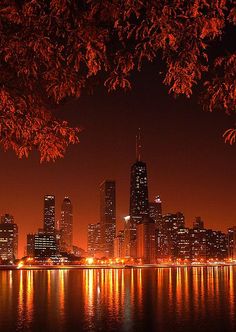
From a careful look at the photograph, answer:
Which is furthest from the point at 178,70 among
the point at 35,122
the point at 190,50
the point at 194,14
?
the point at 35,122

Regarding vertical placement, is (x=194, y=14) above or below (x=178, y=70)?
above

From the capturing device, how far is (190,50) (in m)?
5.83

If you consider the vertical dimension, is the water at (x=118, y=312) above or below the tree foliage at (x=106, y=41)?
below

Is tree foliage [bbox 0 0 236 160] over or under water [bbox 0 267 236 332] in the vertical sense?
over

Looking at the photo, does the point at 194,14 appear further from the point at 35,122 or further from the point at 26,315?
the point at 26,315

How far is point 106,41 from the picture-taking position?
625cm

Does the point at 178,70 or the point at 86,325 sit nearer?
the point at 178,70

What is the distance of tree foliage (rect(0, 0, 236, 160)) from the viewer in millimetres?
5582

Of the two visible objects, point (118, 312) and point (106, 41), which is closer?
point (106, 41)

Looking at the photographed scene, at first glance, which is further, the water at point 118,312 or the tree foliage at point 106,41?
the water at point 118,312

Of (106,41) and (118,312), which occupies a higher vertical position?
(106,41)

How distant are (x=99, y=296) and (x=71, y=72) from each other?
316 ft

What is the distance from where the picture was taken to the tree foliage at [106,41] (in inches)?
220

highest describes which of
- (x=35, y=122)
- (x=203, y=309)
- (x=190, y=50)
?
(x=190, y=50)
